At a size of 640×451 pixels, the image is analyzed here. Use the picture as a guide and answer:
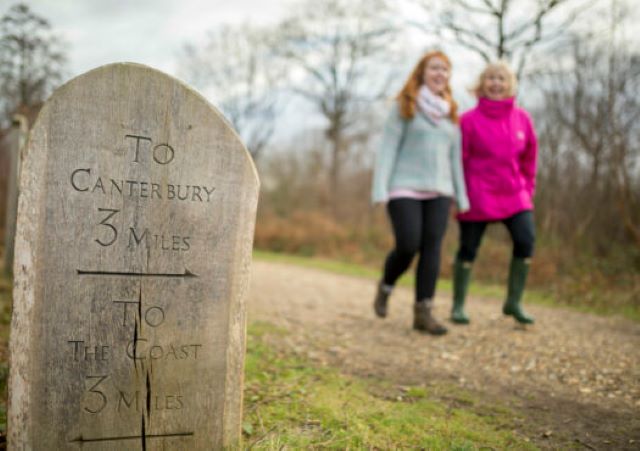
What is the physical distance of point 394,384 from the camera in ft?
9.21

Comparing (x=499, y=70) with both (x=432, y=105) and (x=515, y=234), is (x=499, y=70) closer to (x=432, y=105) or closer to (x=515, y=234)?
(x=432, y=105)

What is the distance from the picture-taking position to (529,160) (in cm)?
410

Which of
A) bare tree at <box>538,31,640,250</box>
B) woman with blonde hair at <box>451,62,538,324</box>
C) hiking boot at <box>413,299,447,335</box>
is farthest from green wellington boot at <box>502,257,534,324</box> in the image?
bare tree at <box>538,31,640,250</box>

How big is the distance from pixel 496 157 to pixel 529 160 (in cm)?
34

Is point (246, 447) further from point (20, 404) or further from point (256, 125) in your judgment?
point (256, 125)

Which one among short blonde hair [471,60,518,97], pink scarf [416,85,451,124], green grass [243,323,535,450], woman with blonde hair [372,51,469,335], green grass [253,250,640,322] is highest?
short blonde hair [471,60,518,97]

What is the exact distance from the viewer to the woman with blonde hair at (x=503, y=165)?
3.92 meters

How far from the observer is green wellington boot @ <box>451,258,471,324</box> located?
4168 mm

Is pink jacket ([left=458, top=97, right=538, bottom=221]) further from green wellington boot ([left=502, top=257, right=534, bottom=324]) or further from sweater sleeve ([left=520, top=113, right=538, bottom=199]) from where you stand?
green wellington boot ([left=502, top=257, right=534, bottom=324])

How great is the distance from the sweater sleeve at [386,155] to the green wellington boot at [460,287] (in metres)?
0.97

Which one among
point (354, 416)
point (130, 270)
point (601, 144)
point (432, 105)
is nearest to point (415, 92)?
point (432, 105)

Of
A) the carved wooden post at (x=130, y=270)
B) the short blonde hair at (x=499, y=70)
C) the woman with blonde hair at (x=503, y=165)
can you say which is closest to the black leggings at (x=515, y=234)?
the woman with blonde hair at (x=503, y=165)

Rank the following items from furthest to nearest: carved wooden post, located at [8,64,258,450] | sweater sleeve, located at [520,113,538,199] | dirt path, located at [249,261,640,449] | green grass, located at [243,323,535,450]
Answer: sweater sleeve, located at [520,113,538,199] → dirt path, located at [249,261,640,449] → green grass, located at [243,323,535,450] → carved wooden post, located at [8,64,258,450]

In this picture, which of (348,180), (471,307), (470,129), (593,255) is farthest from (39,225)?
(348,180)
